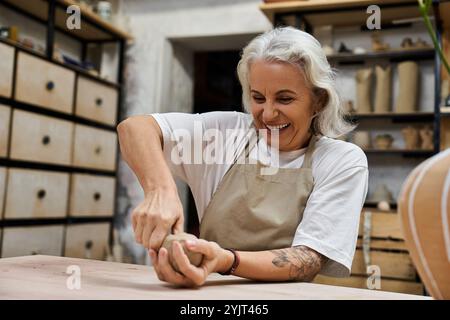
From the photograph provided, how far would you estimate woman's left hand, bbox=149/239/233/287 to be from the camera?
103 centimetres

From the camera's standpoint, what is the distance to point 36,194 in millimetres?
3668

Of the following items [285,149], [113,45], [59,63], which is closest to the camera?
[285,149]

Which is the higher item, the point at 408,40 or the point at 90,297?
the point at 408,40

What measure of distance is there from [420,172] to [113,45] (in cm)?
469

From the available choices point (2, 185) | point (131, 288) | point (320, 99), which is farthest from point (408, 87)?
point (131, 288)

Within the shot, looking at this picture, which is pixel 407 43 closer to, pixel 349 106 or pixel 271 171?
pixel 349 106

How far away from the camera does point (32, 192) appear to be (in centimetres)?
362

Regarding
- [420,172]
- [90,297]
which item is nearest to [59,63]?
[90,297]

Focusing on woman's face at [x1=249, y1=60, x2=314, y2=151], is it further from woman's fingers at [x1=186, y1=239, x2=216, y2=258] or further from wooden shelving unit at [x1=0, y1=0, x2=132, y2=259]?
wooden shelving unit at [x1=0, y1=0, x2=132, y2=259]

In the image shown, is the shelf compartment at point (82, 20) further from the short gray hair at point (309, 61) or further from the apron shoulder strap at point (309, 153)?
the apron shoulder strap at point (309, 153)

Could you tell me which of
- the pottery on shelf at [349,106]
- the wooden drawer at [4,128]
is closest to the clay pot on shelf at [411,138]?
the pottery on shelf at [349,106]

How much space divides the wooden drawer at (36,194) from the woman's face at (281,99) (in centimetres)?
238

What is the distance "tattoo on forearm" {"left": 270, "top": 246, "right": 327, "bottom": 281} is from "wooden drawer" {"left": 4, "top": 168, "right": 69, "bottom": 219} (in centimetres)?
267
